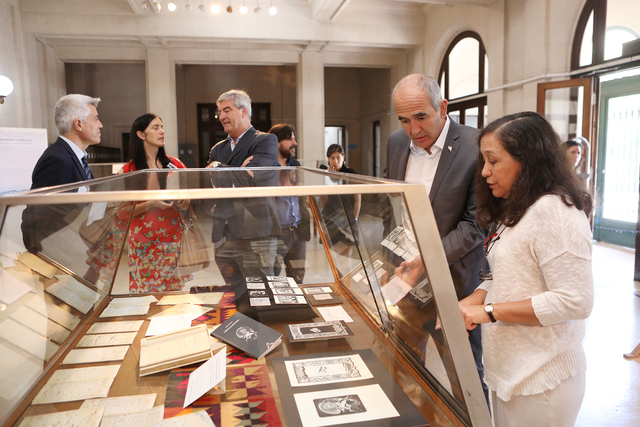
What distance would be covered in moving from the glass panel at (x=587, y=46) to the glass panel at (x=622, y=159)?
4.19ft

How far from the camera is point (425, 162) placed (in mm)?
2164

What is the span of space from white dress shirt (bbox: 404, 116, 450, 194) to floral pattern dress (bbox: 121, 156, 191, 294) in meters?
1.19

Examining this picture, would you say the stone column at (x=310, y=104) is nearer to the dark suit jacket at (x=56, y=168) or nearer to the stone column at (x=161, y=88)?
the stone column at (x=161, y=88)

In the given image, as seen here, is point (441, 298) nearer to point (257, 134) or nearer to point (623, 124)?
point (257, 134)

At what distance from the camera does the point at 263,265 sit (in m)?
1.93

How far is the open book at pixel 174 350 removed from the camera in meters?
1.34

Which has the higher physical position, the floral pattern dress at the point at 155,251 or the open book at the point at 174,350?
the floral pattern dress at the point at 155,251

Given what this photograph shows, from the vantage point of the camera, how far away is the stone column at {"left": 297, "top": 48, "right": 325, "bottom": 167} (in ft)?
38.3

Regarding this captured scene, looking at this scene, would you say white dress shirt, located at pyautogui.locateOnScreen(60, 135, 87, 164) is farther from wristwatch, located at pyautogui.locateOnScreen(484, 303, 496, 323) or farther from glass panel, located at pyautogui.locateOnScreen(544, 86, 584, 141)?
glass panel, located at pyautogui.locateOnScreen(544, 86, 584, 141)

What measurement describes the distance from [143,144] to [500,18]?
7.60 metres

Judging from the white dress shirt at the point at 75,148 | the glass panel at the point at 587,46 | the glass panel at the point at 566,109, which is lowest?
the white dress shirt at the point at 75,148

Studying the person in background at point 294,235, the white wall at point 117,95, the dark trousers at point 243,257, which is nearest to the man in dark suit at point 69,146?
the dark trousers at point 243,257

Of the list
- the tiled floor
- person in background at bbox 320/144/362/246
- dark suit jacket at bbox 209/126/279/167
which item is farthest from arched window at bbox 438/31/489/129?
person in background at bbox 320/144/362/246

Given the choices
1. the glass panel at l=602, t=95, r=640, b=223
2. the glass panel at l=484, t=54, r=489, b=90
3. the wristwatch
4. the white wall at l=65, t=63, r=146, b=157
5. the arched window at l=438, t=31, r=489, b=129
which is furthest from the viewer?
the white wall at l=65, t=63, r=146, b=157
